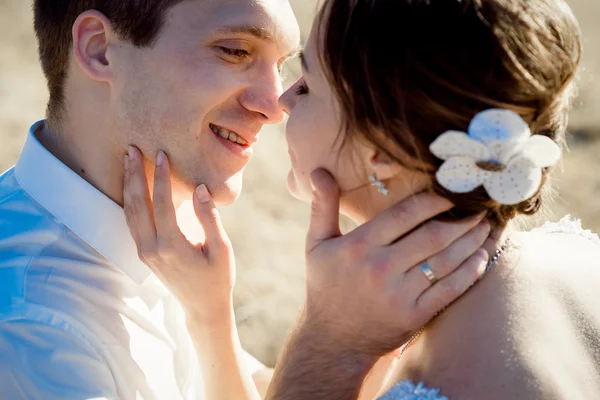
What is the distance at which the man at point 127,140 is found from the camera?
2796 millimetres

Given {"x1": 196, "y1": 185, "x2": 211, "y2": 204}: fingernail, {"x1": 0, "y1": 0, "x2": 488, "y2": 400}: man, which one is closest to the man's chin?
{"x1": 0, "y1": 0, "x2": 488, "y2": 400}: man

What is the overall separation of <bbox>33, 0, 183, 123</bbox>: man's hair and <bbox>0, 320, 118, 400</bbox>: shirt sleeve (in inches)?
43.9

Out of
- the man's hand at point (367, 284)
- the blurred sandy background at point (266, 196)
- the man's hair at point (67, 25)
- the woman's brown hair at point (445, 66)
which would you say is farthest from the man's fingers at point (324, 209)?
the blurred sandy background at point (266, 196)

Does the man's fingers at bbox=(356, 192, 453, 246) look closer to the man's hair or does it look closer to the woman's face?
the woman's face

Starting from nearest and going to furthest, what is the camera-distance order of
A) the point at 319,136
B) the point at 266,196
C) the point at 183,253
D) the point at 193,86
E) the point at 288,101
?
the point at 319,136
the point at 288,101
the point at 183,253
the point at 193,86
the point at 266,196

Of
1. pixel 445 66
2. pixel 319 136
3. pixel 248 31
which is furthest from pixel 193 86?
pixel 445 66

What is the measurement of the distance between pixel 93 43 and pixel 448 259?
1920mm

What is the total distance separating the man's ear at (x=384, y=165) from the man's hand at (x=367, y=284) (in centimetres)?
11

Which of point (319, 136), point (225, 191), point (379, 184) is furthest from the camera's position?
point (225, 191)

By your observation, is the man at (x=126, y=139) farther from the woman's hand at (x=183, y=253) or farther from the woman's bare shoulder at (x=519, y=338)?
the woman's bare shoulder at (x=519, y=338)

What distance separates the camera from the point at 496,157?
211 cm

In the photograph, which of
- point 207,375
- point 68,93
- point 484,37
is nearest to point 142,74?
point 68,93

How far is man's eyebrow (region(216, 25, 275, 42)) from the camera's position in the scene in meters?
3.21

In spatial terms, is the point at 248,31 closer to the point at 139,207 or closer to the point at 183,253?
the point at 139,207
